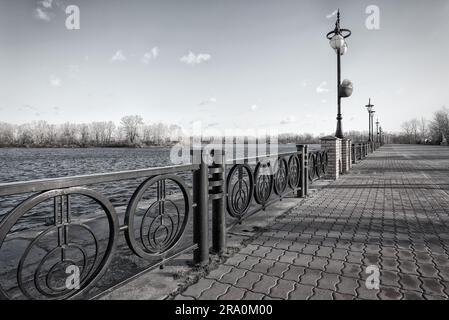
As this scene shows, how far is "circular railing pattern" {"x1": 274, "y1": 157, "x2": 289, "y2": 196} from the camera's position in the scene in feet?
20.7

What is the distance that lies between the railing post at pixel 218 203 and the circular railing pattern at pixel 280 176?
106 inches

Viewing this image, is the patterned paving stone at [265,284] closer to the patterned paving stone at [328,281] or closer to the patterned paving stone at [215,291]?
the patterned paving stone at [215,291]

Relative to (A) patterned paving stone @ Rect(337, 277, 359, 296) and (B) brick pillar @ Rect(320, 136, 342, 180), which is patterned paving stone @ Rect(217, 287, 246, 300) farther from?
(B) brick pillar @ Rect(320, 136, 342, 180)

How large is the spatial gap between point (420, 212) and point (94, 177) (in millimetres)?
5866

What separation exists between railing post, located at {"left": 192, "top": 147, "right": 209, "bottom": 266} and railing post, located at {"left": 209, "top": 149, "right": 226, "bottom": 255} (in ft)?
0.95

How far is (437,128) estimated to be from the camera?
4016 inches

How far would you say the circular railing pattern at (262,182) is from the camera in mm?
5293

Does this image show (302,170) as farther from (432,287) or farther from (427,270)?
(432,287)

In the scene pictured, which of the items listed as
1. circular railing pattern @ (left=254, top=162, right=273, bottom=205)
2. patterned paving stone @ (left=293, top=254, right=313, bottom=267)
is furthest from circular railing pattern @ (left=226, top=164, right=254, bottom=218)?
patterned paving stone @ (left=293, top=254, right=313, bottom=267)

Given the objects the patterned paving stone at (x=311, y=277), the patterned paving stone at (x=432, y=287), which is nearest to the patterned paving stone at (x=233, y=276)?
the patterned paving stone at (x=311, y=277)

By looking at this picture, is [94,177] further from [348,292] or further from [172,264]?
[348,292]

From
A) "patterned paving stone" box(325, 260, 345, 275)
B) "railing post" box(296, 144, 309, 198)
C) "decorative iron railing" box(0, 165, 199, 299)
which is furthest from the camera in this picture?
"railing post" box(296, 144, 309, 198)

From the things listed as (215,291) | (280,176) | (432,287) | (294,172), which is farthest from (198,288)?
(294,172)
